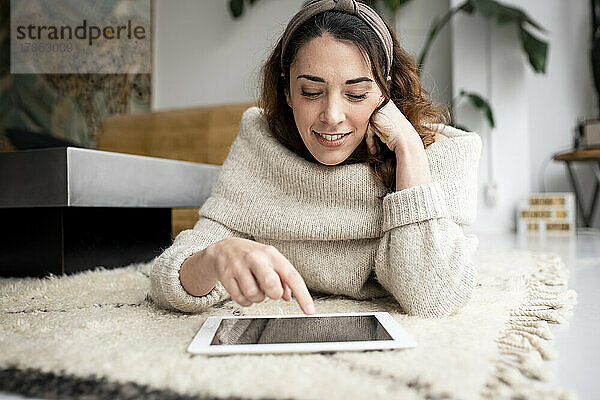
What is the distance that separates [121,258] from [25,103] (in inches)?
58.3

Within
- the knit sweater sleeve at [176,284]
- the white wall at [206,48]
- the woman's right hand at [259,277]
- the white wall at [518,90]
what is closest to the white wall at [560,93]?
the white wall at [518,90]

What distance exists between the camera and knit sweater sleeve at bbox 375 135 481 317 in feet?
2.18

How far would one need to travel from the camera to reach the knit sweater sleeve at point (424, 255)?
0.67m

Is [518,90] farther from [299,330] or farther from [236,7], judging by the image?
[299,330]

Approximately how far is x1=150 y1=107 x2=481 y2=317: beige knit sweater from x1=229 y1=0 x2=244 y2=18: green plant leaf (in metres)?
2.30

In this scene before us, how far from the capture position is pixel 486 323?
0.62 m

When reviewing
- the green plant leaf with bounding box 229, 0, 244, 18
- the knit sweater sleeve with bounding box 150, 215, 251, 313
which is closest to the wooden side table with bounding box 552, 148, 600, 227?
the green plant leaf with bounding box 229, 0, 244, 18

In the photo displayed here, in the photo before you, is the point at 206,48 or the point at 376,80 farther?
the point at 206,48

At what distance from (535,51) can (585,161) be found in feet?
1.76

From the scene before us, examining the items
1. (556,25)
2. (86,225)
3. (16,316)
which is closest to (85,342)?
(16,316)

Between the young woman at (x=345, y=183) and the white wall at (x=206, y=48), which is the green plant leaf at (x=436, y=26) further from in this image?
the young woman at (x=345, y=183)

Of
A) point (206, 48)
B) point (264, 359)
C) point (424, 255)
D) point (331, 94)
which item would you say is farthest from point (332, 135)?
point (206, 48)

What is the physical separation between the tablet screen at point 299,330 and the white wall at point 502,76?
1914 mm

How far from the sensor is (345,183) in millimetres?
779
